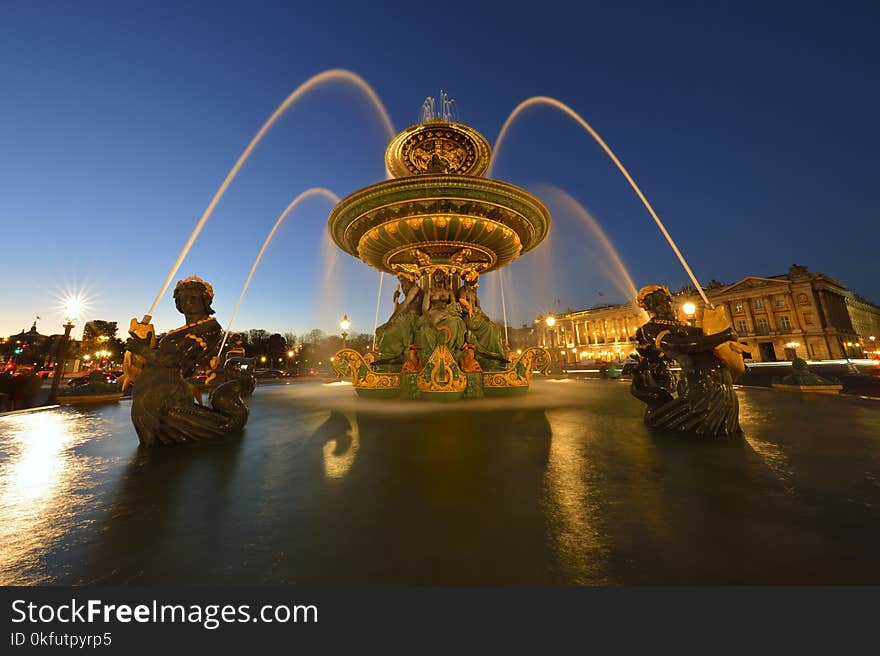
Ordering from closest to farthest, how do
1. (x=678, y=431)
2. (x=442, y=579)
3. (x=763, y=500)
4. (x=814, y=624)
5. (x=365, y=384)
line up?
(x=814, y=624)
(x=442, y=579)
(x=763, y=500)
(x=678, y=431)
(x=365, y=384)

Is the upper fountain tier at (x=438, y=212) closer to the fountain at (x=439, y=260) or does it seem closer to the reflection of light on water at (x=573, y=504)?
the fountain at (x=439, y=260)

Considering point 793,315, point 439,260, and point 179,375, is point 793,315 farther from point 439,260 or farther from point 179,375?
point 179,375

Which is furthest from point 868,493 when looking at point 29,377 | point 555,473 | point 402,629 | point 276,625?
point 29,377

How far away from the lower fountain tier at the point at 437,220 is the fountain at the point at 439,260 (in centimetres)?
3

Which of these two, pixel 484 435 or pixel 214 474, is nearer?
pixel 214 474

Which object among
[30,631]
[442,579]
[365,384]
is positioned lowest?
[30,631]

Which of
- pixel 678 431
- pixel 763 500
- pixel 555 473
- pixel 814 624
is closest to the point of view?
pixel 814 624

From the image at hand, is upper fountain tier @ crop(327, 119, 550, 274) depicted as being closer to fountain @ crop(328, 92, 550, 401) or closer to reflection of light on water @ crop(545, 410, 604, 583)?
fountain @ crop(328, 92, 550, 401)

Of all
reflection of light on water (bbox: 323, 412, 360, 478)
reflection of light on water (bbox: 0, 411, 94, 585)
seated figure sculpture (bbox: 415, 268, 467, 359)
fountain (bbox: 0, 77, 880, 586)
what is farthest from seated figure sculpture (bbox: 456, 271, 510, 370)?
reflection of light on water (bbox: 0, 411, 94, 585)

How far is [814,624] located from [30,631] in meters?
3.09

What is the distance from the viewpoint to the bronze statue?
154 inches

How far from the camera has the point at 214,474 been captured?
9.41ft

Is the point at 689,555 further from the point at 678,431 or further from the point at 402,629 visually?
the point at 678,431

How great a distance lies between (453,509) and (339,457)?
167 cm
